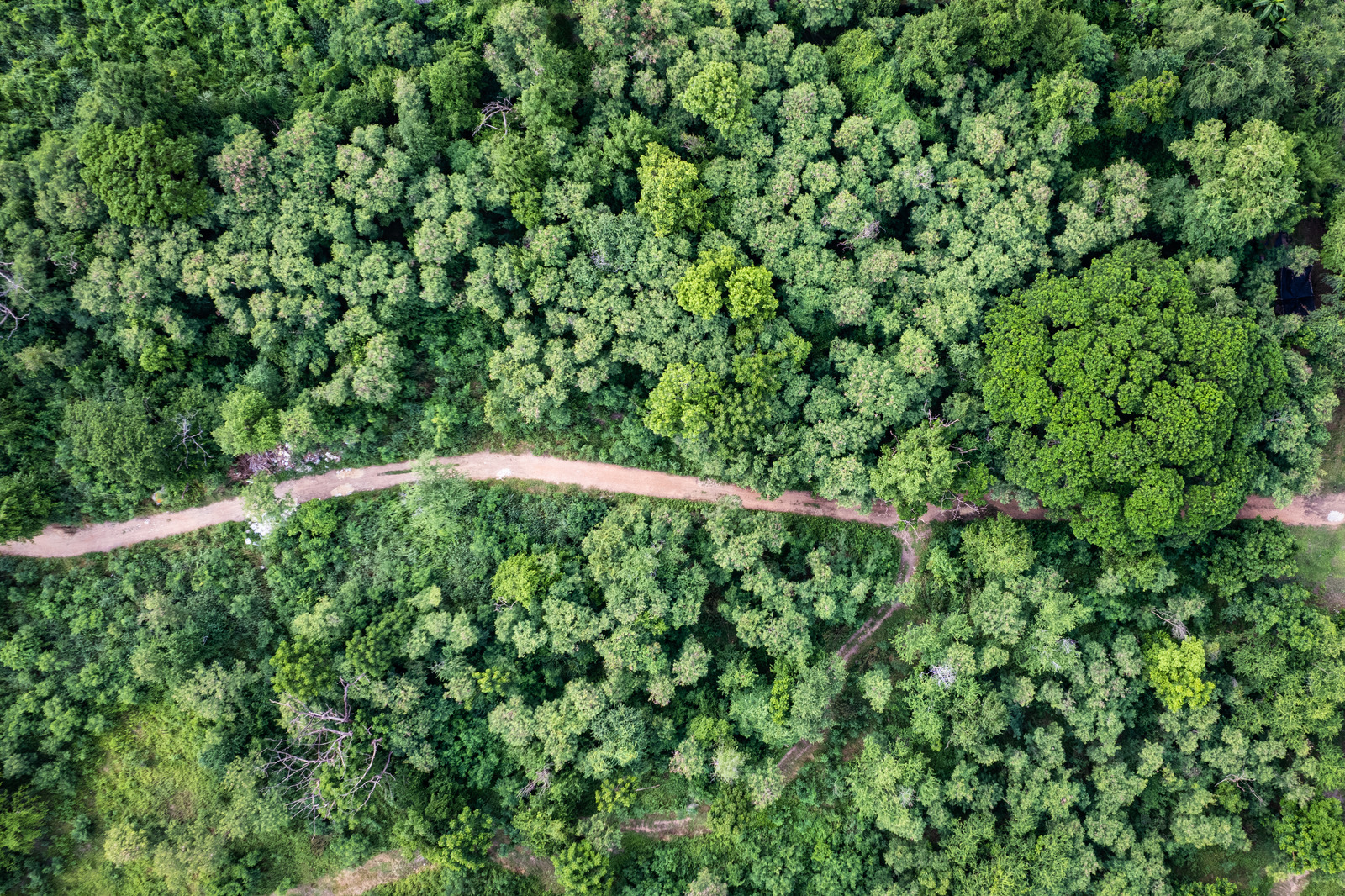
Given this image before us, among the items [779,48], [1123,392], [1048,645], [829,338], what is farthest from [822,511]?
[779,48]

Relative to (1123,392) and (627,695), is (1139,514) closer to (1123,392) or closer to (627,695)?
(1123,392)

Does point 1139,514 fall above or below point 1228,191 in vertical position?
below

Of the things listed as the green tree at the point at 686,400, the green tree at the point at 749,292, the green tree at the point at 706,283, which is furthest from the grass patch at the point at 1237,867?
the green tree at the point at 706,283

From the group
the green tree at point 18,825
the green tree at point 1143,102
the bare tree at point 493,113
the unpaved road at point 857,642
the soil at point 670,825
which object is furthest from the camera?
the unpaved road at point 857,642

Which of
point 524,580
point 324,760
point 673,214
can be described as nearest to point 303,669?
point 324,760

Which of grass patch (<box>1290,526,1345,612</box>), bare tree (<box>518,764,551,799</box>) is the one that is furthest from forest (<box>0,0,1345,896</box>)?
grass patch (<box>1290,526,1345,612</box>)

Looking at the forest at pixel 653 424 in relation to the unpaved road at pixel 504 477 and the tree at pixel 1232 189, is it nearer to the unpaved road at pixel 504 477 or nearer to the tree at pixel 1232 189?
the tree at pixel 1232 189
